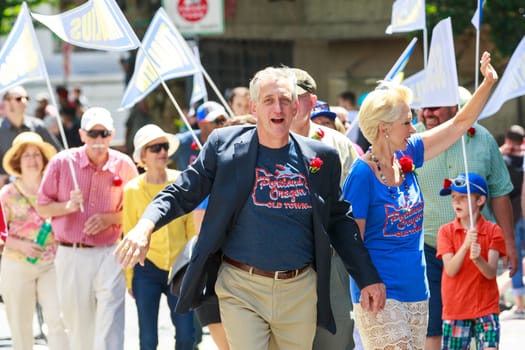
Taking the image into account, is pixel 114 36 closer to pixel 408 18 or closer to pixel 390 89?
pixel 408 18

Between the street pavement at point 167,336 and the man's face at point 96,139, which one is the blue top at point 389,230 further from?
the street pavement at point 167,336

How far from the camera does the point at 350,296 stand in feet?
22.5

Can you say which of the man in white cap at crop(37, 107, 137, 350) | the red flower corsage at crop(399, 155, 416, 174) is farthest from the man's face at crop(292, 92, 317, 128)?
the man in white cap at crop(37, 107, 137, 350)

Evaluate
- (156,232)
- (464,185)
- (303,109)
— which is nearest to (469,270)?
(464,185)

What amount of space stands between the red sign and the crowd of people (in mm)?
5094

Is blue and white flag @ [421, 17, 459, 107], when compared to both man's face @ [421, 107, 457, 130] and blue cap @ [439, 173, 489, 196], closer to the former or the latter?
man's face @ [421, 107, 457, 130]

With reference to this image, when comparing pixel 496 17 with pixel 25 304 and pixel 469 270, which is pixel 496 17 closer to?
pixel 25 304

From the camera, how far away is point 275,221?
573 centimetres

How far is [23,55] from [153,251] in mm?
2009

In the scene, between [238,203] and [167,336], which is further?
[167,336]

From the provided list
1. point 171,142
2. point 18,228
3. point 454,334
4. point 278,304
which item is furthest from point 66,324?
point 278,304

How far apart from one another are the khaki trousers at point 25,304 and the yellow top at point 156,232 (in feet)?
2.48

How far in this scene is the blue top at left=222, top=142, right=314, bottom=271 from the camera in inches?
225

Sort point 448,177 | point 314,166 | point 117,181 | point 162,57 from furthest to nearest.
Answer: point 162,57 < point 117,181 < point 448,177 < point 314,166
